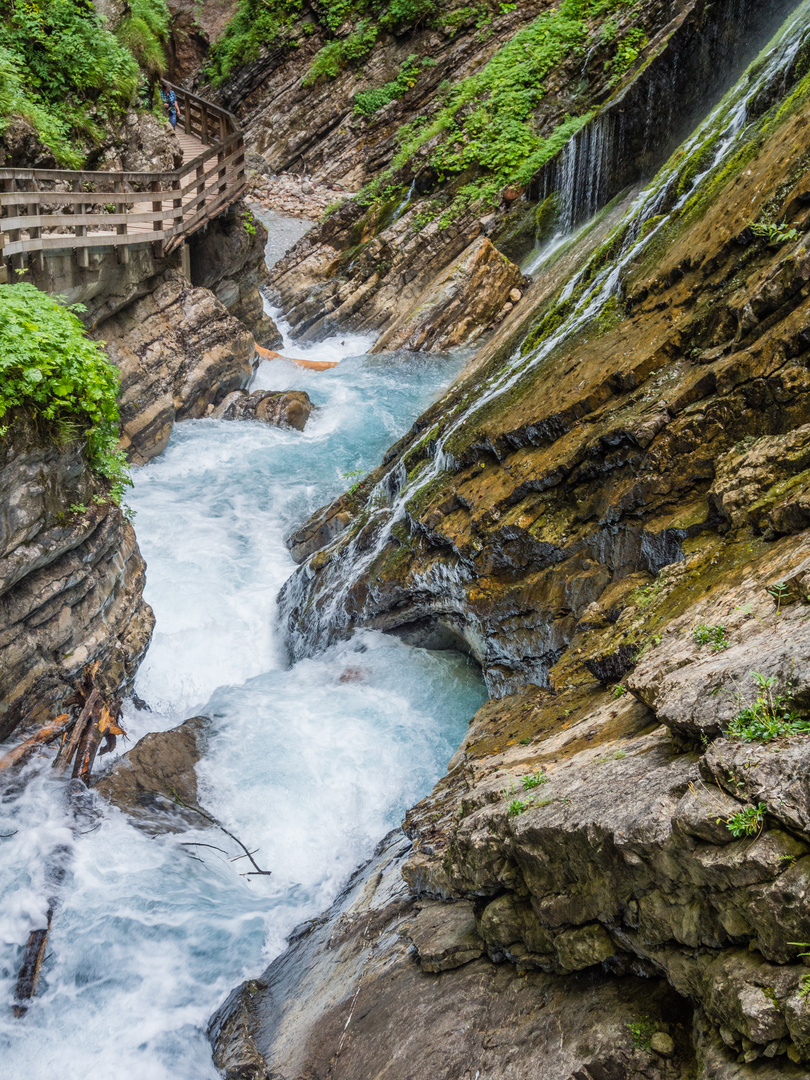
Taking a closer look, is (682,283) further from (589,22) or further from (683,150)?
(589,22)

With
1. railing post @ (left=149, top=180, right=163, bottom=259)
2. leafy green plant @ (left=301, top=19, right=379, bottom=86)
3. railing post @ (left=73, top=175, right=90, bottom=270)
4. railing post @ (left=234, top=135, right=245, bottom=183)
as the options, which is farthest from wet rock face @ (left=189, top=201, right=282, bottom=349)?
leafy green plant @ (left=301, top=19, right=379, bottom=86)

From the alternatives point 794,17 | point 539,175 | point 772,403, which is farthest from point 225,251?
point 772,403

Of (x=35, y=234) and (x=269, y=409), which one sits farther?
(x=269, y=409)

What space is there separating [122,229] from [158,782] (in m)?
9.26

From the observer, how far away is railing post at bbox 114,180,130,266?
1148cm

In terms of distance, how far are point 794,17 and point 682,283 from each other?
23.1ft

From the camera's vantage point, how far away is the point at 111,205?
454 inches

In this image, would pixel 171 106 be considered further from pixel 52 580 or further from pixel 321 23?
pixel 52 580

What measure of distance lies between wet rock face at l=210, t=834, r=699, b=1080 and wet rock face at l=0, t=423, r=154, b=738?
3.68 m

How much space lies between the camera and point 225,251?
15578 millimetres

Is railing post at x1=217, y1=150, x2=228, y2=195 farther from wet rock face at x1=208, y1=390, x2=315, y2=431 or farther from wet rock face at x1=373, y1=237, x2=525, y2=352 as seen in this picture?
wet rock face at x1=373, y1=237, x2=525, y2=352

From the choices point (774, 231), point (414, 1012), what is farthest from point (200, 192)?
point (414, 1012)

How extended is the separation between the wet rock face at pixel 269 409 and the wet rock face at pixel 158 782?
826cm

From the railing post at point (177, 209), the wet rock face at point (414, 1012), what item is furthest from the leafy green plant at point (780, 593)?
the railing post at point (177, 209)
